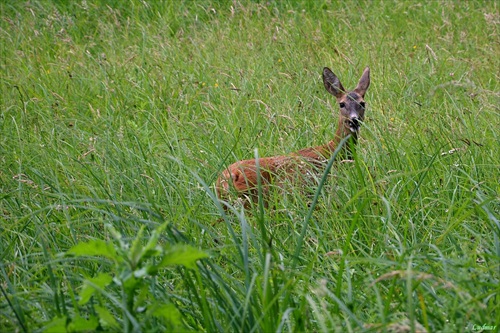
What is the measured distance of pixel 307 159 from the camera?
15.1 ft

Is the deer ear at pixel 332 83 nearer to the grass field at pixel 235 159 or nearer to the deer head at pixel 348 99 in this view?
the deer head at pixel 348 99

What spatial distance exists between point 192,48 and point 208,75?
1.06m

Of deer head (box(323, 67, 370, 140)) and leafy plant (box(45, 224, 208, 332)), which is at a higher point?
leafy plant (box(45, 224, 208, 332))

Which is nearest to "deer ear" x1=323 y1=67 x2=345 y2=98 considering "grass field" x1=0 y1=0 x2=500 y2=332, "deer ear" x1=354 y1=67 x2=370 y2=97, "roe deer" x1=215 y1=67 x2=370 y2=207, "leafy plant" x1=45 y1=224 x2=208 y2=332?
"roe deer" x1=215 y1=67 x2=370 y2=207

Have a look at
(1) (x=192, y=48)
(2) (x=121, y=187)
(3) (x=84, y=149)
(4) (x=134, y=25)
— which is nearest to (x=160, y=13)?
(4) (x=134, y=25)

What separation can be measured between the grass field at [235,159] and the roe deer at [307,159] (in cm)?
11

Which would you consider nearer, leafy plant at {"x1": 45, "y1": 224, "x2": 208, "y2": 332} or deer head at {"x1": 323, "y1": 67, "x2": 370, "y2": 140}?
leafy plant at {"x1": 45, "y1": 224, "x2": 208, "y2": 332}

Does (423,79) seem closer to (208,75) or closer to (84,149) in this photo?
(208,75)

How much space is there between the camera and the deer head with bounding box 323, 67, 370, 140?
19.2ft

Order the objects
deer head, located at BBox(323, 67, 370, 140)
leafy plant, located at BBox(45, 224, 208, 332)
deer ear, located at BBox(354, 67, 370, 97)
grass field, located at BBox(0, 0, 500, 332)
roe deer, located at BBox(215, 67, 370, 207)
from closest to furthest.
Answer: leafy plant, located at BBox(45, 224, 208, 332), grass field, located at BBox(0, 0, 500, 332), roe deer, located at BBox(215, 67, 370, 207), deer head, located at BBox(323, 67, 370, 140), deer ear, located at BBox(354, 67, 370, 97)

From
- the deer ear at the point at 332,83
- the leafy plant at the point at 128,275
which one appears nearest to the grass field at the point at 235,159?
the leafy plant at the point at 128,275

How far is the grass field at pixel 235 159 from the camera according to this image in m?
2.74

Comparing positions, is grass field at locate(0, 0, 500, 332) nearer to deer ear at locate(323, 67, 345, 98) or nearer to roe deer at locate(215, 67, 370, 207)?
roe deer at locate(215, 67, 370, 207)

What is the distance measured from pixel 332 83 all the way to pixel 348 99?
379 millimetres
